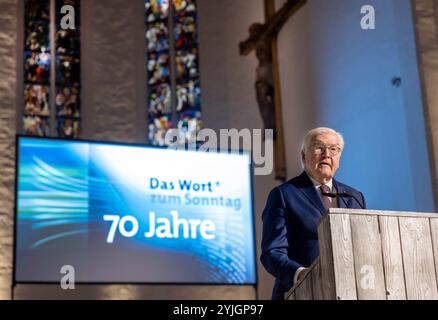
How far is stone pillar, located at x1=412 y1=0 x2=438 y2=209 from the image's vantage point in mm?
7203

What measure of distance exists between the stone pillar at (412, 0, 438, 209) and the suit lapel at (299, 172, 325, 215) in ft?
13.4

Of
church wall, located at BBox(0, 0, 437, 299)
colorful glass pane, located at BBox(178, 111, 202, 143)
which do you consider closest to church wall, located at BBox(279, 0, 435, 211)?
church wall, located at BBox(0, 0, 437, 299)

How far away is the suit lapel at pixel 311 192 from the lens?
126 inches

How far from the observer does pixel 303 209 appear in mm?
3162

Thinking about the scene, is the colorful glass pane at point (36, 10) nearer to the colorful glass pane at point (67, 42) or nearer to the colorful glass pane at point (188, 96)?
the colorful glass pane at point (67, 42)

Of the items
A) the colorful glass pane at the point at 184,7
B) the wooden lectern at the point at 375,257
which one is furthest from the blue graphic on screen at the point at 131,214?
the wooden lectern at the point at 375,257

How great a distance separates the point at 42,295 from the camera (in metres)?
10.5

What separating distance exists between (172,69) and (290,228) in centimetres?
949

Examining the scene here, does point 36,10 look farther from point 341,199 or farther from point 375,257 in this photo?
point 375,257

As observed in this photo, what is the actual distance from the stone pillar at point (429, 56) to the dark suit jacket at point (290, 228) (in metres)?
4.16

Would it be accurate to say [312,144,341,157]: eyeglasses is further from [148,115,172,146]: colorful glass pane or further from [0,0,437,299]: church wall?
[148,115,172,146]: colorful glass pane

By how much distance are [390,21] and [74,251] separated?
3.93 meters
